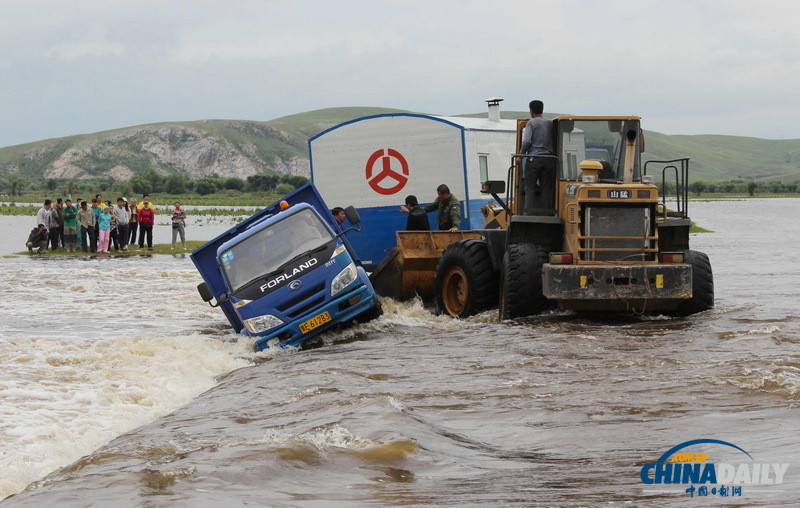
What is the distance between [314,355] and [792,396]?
5833 millimetres

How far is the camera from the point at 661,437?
6664 millimetres

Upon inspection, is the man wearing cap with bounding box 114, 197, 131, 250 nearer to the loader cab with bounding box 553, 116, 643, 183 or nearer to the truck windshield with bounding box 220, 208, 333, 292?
the truck windshield with bounding box 220, 208, 333, 292

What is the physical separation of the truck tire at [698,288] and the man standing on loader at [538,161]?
2.06 meters

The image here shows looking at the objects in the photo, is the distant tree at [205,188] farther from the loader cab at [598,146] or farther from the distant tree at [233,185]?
the loader cab at [598,146]

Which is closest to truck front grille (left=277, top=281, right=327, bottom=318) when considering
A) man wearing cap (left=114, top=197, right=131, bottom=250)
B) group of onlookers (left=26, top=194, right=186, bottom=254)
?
group of onlookers (left=26, top=194, right=186, bottom=254)

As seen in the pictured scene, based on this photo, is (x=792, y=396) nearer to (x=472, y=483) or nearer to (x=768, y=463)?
(x=768, y=463)

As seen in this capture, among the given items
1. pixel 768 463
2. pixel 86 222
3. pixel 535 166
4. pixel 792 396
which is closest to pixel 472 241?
pixel 535 166

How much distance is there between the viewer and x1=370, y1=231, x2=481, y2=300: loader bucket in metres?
16.0

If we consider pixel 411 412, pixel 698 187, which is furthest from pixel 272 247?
Answer: pixel 698 187

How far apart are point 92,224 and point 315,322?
20.4 meters

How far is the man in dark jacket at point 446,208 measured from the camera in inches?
671

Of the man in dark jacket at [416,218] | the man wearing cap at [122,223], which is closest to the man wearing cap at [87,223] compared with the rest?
the man wearing cap at [122,223]

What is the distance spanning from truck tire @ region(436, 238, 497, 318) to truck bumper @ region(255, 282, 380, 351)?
64.6 inches

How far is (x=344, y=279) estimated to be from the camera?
42.8ft
